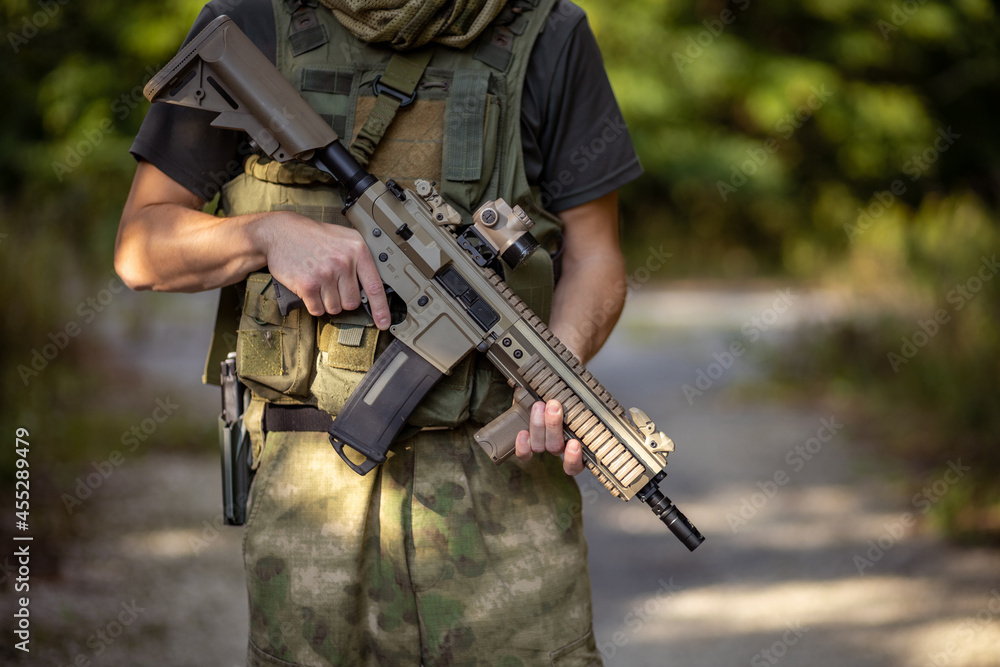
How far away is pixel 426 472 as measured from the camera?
67.8 inches

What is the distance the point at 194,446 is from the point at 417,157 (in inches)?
180

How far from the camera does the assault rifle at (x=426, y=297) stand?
1649 mm

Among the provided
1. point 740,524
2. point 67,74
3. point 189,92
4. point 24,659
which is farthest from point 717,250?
point 189,92

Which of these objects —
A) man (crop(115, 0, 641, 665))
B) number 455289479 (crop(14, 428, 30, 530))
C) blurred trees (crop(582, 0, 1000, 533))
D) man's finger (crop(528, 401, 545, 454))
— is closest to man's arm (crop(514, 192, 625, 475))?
man (crop(115, 0, 641, 665))

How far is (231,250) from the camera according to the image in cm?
167

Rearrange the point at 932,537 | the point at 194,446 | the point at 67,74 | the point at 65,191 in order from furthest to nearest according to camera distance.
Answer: the point at 67,74 → the point at 65,191 → the point at 194,446 → the point at 932,537

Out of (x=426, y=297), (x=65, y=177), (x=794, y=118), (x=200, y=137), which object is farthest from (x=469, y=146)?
(x=794, y=118)

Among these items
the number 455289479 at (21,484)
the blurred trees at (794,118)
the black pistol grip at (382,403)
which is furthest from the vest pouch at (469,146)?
the blurred trees at (794,118)

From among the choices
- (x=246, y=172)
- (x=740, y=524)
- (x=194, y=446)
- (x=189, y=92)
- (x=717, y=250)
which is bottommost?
(x=717, y=250)

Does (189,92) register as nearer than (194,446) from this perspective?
Yes

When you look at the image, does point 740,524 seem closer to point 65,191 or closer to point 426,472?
point 426,472

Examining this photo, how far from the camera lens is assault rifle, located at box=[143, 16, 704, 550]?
5.41 feet

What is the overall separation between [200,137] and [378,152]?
34cm

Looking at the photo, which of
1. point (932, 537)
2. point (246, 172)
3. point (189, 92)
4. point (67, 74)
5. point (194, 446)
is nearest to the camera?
point (189, 92)
